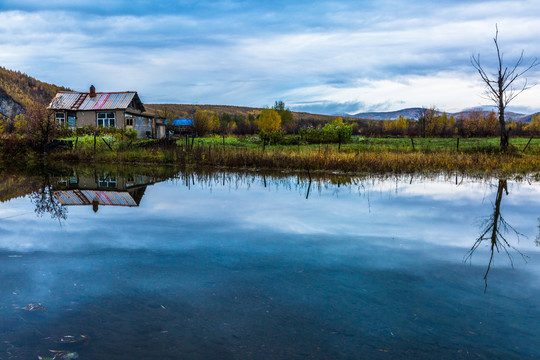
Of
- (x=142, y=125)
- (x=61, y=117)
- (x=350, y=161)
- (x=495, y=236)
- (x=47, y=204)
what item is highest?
(x=61, y=117)

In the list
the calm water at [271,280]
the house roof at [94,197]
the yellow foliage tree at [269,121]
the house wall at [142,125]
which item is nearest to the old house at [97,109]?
the house wall at [142,125]

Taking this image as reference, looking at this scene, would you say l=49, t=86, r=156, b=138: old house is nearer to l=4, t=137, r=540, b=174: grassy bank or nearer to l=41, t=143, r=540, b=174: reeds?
l=4, t=137, r=540, b=174: grassy bank

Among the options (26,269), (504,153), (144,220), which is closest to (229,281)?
(26,269)

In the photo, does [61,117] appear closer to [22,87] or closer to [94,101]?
[94,101]

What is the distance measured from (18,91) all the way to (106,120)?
396 ft

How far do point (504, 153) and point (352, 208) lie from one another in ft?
58.5

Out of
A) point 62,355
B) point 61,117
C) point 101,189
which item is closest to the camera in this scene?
point 62,355

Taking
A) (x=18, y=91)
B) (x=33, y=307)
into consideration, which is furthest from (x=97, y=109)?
(x=18, y=91)

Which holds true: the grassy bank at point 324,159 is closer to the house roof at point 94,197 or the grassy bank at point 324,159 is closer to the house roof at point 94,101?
the house roof at point 94,197

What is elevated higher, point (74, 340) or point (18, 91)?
point (18, 91)

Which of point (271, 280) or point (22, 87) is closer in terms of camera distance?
point (271, 280)

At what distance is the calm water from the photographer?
3.94 metres

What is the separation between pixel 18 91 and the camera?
141625 millimetres

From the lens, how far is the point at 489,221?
9141mm
